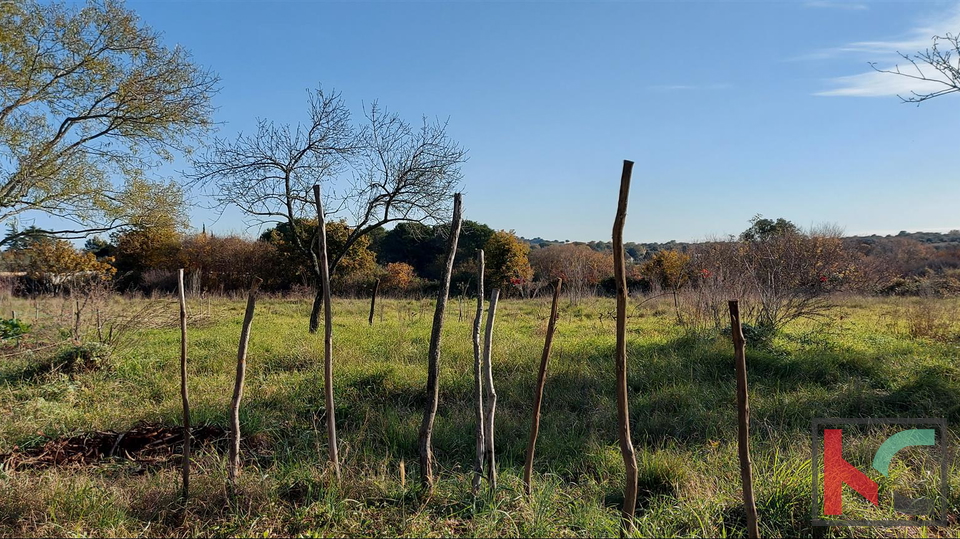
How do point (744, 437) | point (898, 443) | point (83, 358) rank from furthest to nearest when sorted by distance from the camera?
point (83, 358) → point (898, 443) → point (744, 437)

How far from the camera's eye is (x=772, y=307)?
26.9 feet

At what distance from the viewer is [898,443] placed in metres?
3.70

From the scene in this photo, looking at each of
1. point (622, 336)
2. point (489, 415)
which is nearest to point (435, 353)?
point (489, 415)

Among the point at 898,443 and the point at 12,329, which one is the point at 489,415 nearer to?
the point at 898,443

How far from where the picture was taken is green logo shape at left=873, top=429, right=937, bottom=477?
10.5 ft

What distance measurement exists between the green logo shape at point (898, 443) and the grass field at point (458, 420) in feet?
0.44

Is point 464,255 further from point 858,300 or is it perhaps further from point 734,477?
point 734,477

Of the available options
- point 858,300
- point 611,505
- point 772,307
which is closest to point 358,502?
point 611,505

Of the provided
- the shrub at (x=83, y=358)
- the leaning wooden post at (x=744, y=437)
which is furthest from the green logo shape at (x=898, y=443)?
the shrub at (x=83, y=358)

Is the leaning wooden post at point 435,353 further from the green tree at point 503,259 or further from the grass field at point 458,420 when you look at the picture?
the green tree at point 503,259

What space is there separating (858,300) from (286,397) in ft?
57.9

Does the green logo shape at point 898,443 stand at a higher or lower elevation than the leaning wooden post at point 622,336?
lower

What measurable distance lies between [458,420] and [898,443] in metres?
3.39

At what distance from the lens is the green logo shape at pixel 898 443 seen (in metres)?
3.20
